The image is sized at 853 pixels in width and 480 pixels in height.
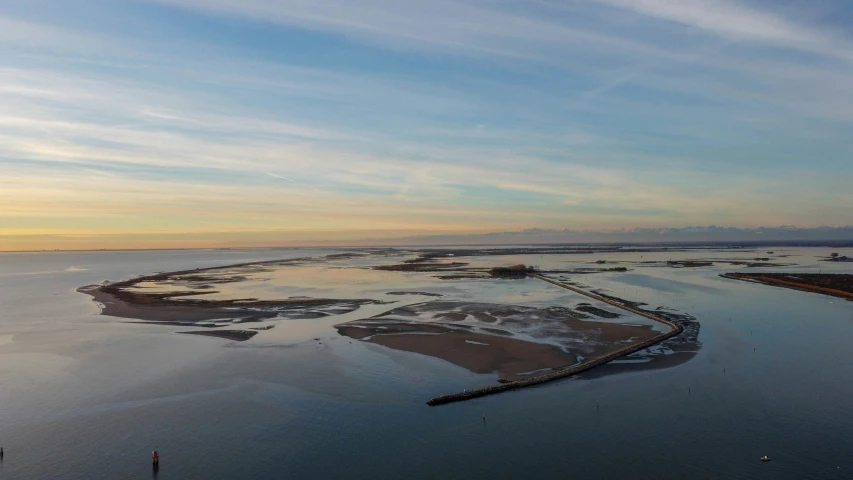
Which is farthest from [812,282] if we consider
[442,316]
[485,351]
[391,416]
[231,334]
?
[231,334]

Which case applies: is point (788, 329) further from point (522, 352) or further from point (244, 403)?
point (244, 403)

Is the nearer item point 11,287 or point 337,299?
point 337,299

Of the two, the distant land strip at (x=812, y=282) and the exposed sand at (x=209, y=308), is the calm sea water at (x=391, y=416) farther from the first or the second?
the distant land strip at (x=812, y=282)

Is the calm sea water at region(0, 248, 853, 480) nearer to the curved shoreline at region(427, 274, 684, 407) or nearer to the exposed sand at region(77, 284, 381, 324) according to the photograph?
the curved shoreline at region(427, 274, 684, 407)

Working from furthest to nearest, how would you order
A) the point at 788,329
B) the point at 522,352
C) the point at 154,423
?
the point at 788,329 → the point at 522,352 → the point at 154,423

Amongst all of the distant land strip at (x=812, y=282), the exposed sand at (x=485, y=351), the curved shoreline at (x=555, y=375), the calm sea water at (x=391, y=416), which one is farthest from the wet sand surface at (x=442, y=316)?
the distant land strip at (x=812, y=282)

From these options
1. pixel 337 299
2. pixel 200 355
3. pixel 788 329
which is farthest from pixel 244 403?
pixel 788 329

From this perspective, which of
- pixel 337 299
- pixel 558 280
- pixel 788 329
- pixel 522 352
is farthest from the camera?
pixel 558 280

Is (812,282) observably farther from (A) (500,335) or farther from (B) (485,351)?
(B) (485,351)

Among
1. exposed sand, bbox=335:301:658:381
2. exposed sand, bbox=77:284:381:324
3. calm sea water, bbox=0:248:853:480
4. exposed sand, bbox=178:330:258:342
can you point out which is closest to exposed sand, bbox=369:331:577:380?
exposed sand, bbox=335:301:658:381
